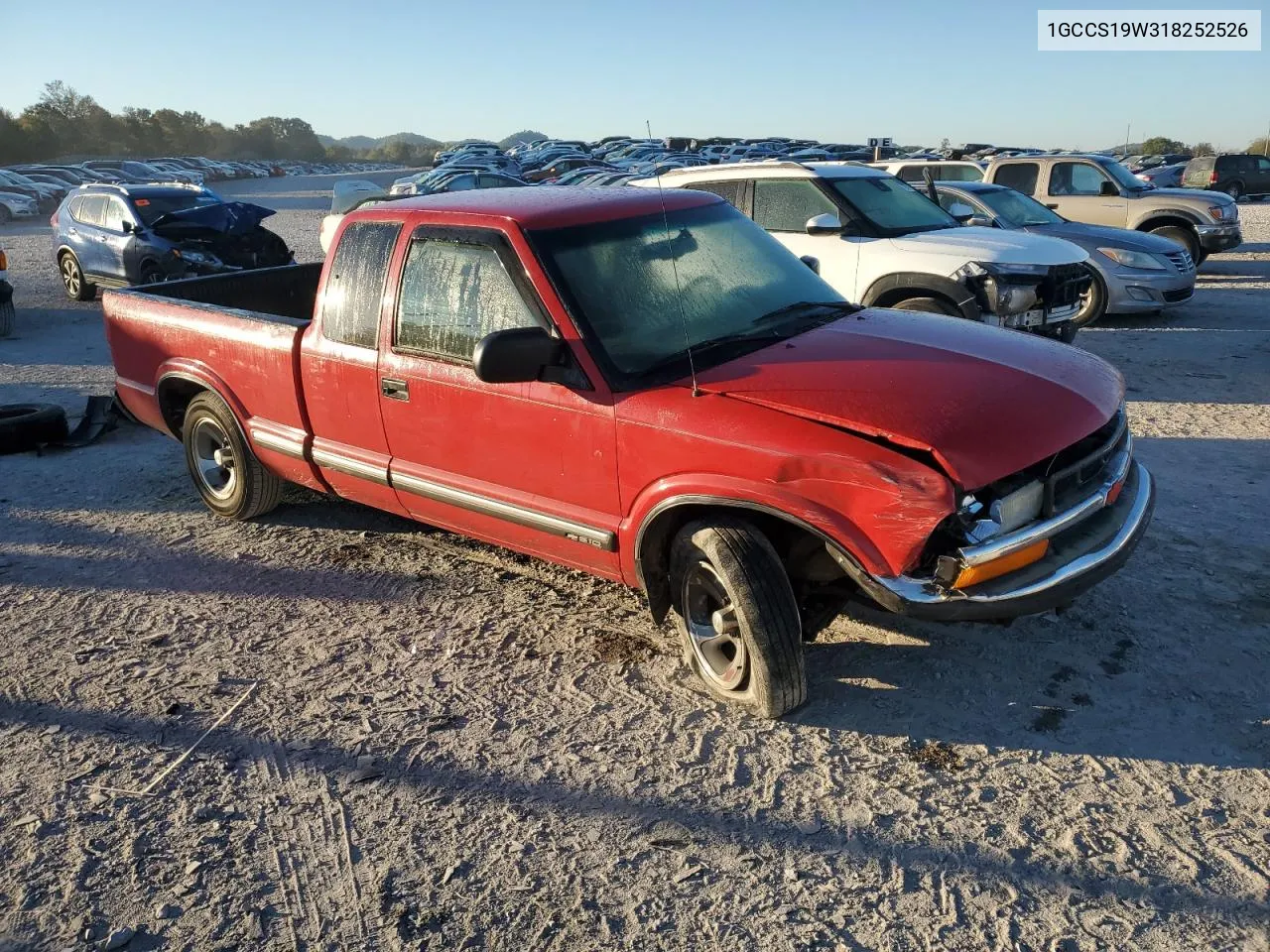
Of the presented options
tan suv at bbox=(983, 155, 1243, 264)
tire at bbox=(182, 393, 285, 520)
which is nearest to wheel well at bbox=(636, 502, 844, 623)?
tire at bbox=(182, 393, 285, 520)

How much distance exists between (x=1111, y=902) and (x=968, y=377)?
1769 mm

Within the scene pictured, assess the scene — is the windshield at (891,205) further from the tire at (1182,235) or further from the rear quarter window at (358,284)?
the tire at (1182,235)

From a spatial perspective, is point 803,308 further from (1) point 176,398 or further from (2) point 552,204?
(1) point 176,398

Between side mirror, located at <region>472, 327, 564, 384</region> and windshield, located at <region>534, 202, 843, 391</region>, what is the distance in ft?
0.69

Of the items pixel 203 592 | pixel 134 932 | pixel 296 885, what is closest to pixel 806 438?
pixel 296 885

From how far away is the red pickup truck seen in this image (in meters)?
3.21

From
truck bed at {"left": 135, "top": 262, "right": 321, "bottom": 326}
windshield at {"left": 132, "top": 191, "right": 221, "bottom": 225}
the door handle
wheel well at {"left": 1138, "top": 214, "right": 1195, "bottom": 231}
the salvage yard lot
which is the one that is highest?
windshield at {"left": 132, "top": 191, "right": 221, "bottom": 225}

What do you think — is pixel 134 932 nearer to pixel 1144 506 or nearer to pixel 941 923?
pixel 941 923

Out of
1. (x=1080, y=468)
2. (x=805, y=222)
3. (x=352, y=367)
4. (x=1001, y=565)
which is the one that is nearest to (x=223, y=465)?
(x=352, y=367)

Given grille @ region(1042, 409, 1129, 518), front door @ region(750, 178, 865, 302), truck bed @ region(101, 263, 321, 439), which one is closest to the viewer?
grille @ region(1042, 409, 1129, 518)

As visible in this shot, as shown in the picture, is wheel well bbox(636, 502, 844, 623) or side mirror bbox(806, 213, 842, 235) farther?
side mirror bbox(806, 213, 842, 235)

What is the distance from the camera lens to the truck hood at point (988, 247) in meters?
7.62

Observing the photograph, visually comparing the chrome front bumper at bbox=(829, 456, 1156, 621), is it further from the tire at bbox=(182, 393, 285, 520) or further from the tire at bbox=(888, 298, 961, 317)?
the tire at bbox=(888, 298, 961, 317)

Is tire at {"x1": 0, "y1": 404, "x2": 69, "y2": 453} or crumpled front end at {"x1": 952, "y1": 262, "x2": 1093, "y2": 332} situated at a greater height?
crumpled front end at {"x1": 952, "y1": 262, "x2": 1093, "y2": 332}
